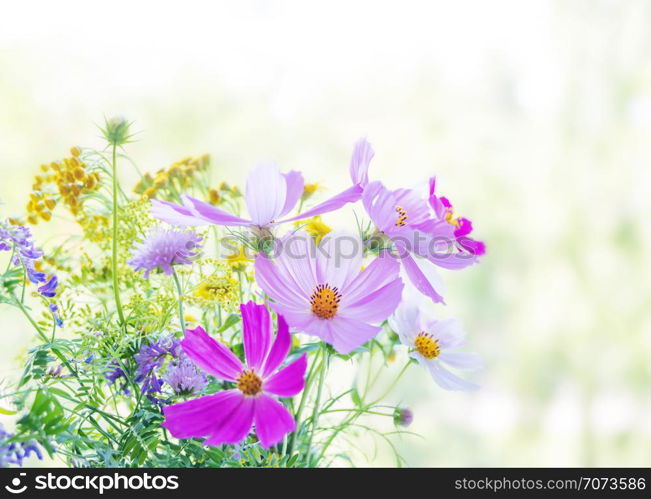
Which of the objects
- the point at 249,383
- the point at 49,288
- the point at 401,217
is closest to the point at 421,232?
the point at 401,217

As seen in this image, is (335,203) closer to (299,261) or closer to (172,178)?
(299,261)

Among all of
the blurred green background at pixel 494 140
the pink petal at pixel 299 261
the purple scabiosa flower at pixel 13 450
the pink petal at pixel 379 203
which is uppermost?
the blurred green background at pixel 494 140

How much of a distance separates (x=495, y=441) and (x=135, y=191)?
227cm

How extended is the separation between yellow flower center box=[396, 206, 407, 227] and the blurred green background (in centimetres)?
190

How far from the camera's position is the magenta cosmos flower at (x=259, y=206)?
36cm

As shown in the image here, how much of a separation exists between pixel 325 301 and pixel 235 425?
0.08 meters

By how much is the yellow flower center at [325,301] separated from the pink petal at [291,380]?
0.10 feet

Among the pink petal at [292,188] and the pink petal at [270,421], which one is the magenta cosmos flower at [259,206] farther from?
the pink petal at [270,421]

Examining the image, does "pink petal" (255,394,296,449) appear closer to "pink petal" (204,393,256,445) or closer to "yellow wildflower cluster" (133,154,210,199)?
"pink petal" (204,393,256,445)

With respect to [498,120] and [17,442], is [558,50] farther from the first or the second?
[17,442]

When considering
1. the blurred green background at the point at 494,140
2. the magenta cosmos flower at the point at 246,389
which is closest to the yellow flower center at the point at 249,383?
the magenta cosmos flower at the point at 246,389

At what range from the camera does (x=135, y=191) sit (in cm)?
52

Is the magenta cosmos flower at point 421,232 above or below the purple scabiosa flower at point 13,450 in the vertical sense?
above
